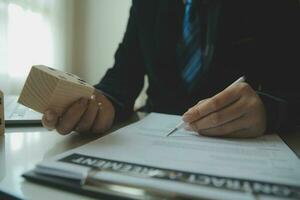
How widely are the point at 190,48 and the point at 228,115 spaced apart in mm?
510

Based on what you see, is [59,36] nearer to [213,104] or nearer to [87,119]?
[87,119]

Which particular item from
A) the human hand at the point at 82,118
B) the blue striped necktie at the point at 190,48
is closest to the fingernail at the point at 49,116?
the human hand at the point at 82,118

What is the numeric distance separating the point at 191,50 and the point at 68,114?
569 mm

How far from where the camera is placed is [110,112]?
0.69m

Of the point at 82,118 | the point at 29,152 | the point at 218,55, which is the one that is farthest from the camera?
the point at 218,55

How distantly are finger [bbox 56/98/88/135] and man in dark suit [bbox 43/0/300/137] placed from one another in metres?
0.12

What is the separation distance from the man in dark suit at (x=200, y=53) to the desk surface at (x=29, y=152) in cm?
14

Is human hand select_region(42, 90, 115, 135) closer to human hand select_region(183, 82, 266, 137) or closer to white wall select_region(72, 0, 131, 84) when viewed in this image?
human hand select_region(183, 82, 266, 137)

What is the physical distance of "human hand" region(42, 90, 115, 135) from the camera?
0.56 metres

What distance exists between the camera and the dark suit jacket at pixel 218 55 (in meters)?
0.96

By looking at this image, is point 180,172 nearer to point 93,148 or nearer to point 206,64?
point 93,148

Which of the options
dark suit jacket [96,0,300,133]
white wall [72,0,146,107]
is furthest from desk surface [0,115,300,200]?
white wall [72,0,146,107]

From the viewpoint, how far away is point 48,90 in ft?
1.63

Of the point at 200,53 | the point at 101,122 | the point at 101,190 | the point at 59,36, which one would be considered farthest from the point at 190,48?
the point at 59,36
